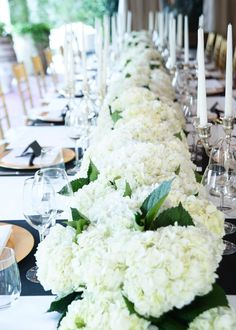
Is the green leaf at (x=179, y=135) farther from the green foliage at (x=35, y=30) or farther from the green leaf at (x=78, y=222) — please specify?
the green foliage at (x=35, y=30)

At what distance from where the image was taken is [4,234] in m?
1.39

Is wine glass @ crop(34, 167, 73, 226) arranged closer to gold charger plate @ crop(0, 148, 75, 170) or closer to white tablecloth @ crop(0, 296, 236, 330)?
white tablecloth @ crop(0, 296, 236, 330)

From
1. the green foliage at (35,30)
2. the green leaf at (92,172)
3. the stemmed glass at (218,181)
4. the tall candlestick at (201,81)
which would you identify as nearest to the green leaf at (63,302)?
the green leaf at (92,172)

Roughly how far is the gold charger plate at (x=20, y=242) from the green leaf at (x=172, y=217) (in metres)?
0.55

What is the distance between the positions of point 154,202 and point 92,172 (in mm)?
372

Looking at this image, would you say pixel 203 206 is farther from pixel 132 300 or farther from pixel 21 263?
pixel 21 263

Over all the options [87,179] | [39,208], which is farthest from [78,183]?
[39,208]

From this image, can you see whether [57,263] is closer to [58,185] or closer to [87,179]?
[87,179]

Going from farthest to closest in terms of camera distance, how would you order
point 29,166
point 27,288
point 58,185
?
1. point 29,166
2. point 58,185
3. point 27,288

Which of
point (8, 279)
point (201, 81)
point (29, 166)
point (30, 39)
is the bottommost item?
point (30, 39)

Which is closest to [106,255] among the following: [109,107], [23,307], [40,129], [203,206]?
[203,206]

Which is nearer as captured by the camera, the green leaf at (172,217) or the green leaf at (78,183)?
the green leaf at (172,217)

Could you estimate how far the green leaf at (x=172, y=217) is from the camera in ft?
2.85

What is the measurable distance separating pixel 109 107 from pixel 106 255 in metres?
1.28
